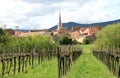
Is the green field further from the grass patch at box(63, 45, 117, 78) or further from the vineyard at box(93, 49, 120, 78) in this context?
the vineyard at box(93, 49, 120, 78)

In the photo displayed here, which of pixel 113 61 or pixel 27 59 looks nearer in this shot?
pixel 113 61

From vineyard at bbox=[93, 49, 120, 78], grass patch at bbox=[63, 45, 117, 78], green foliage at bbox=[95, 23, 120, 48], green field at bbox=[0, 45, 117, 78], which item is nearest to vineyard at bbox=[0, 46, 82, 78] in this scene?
grass patch at bbox=[63, 45, 117, 78]

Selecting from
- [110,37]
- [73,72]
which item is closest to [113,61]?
[73,72]

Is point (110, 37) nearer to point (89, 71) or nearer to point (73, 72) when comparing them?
point (89, 71)

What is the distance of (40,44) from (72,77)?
6000cm

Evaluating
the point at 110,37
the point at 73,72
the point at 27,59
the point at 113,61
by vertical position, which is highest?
the point at 110,37

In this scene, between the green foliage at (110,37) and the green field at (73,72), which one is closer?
the green field at (73,72)

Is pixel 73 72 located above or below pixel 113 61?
below

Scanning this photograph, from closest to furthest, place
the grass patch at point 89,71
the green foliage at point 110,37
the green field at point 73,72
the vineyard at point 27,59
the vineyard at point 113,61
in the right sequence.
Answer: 1. the vineyard at point 27,59
2. the green field at point 73,72
3. the grass patch at point 89,71
4. the vineyard at point 113,61
5. the green foliage at point 110,37

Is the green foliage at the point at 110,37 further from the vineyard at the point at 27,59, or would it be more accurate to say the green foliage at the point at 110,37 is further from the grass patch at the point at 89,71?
the grass patch at the point at 89,71

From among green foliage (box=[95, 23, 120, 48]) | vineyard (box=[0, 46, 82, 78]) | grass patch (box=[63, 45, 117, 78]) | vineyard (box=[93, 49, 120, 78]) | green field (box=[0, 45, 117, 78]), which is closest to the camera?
vineyard (box=[0, 46, 82, 78])

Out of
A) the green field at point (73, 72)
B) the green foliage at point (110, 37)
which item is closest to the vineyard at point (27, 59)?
the green field at point (73, 72)

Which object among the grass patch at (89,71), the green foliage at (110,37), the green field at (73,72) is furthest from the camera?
the green foliage at (110,37)

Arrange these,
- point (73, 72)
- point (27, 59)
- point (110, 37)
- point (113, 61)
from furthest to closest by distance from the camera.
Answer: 1. point (110, 37)
2. point (27, 59)
3. point (113, 61)
4. point (73, 72)
